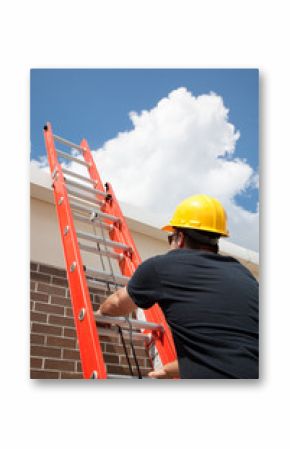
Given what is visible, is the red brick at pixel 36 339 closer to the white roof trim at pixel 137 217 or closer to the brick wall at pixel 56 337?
the brick wall at pixel 56 337

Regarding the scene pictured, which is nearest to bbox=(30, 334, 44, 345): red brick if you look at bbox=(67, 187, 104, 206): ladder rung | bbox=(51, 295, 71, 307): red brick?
bbox=(51, 295, 71, 307): red brick

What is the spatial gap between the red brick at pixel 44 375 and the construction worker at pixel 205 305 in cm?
72

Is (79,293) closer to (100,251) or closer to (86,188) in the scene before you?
(100,251)

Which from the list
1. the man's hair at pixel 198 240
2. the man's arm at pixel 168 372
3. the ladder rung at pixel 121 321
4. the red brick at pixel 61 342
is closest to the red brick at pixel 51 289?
the red brick at pixel 61 342

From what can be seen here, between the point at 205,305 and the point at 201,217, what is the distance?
402 millimetres

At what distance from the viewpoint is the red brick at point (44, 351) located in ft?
7.61

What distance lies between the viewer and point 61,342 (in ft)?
8.02

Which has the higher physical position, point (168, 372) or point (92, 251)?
point (92, 251)

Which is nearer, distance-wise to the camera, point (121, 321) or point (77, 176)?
point (121, 321)

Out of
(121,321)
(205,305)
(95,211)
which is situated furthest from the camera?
(95,211)

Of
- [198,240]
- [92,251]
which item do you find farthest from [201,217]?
[92,251]

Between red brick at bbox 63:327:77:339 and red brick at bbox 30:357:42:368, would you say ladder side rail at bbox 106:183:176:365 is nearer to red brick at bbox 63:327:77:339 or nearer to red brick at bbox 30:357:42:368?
red brick at bbox 63:327:77:339
